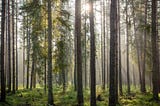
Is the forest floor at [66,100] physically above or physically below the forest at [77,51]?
below

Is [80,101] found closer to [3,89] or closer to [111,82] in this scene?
[111,82]

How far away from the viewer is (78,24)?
1569 cm

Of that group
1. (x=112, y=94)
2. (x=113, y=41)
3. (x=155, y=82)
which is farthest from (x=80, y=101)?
(x=155, y=82)

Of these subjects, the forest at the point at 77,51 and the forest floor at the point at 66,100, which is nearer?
the forest at the point at 77,51

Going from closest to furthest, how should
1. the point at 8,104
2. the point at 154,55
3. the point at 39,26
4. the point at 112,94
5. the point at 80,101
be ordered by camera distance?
the point at 112,94 < the point at 80,101 < the point at 8,104 < the point at 154,55 < the point at 39,26

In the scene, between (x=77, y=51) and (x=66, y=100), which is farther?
(x=66, y=100)

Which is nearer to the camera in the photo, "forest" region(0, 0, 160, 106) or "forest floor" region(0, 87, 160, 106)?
"forest" region(0, 0, 160, 106)

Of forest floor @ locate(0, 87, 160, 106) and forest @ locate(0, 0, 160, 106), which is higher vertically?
forest @ locate(0, 0, 160, 106)

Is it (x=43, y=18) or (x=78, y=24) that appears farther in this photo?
(x=43, y=18)

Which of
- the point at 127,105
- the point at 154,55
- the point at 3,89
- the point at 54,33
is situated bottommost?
the point at 127,105

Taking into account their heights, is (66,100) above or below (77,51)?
below

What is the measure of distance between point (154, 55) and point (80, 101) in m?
6.18

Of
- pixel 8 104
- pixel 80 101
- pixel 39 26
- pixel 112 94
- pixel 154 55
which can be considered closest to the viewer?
pixel 112 94

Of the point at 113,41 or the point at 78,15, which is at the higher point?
the point at 78,15
